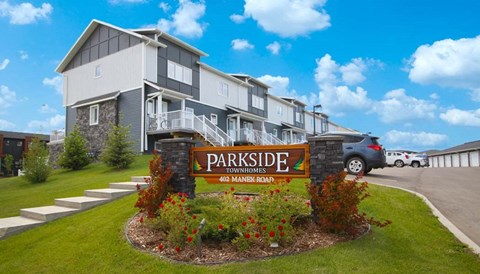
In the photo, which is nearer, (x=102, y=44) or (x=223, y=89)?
(x=102, y=44)

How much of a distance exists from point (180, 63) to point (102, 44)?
225 inches

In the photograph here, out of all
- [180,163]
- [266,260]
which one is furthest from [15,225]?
[266,260]

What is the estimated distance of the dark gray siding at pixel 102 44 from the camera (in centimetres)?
2231

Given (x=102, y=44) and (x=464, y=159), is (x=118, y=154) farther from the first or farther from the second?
(x=464, y=159)

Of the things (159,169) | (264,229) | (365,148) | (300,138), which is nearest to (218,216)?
(264,229)

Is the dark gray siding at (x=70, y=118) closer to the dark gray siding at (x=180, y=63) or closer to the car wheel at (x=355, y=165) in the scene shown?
the dark gray siding at (x=180, y=63)

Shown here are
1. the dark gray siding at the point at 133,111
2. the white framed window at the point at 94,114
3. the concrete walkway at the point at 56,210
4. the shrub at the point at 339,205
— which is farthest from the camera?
the white framed window at the point at 94,114

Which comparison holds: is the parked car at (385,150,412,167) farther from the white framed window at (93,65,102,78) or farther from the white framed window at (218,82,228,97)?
the white framed window at (93,65,102,78)

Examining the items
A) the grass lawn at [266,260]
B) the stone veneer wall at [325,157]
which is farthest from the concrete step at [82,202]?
the stone veneer wall at [325,157]

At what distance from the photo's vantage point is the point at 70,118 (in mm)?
26609

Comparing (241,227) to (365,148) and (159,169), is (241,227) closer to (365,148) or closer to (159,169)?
(159,169)

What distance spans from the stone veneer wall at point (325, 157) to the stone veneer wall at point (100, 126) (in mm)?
18374

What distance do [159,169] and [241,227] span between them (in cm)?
252

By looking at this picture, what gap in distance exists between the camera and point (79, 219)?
7777mm
